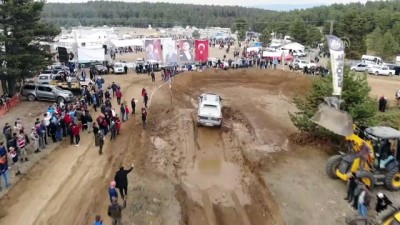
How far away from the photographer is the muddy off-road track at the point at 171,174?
14.5 m

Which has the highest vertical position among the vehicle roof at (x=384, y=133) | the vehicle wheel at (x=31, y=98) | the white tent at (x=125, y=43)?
the white tent at (x=125, y=43)

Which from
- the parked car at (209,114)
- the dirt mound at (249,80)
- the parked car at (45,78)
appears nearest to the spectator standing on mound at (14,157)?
the parked car at (209,114)

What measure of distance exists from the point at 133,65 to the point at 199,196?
34246 millimetres

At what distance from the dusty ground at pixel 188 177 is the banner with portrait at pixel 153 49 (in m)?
13.8

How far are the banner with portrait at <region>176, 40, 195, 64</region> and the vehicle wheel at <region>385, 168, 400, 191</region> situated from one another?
92.6 ft

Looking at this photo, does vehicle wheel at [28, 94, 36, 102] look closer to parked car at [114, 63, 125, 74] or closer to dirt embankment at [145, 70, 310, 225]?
dirt embankment at [145, 70, 310, 225]

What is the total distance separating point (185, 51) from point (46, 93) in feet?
53.7

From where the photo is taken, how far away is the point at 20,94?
30.3 metres

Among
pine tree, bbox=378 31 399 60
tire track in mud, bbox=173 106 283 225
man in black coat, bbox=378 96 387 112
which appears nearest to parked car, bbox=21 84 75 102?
tire track in mud, bbox=173 106 283 225

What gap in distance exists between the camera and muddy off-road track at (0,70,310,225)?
1450 cm

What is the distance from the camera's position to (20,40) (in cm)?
3000

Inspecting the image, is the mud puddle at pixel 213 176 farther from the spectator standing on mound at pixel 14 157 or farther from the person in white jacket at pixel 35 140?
the person in white jacket at pixel 35 140

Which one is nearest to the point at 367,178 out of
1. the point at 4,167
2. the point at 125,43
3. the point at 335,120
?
the point at 335,120

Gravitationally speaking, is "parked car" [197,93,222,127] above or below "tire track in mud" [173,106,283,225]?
above
